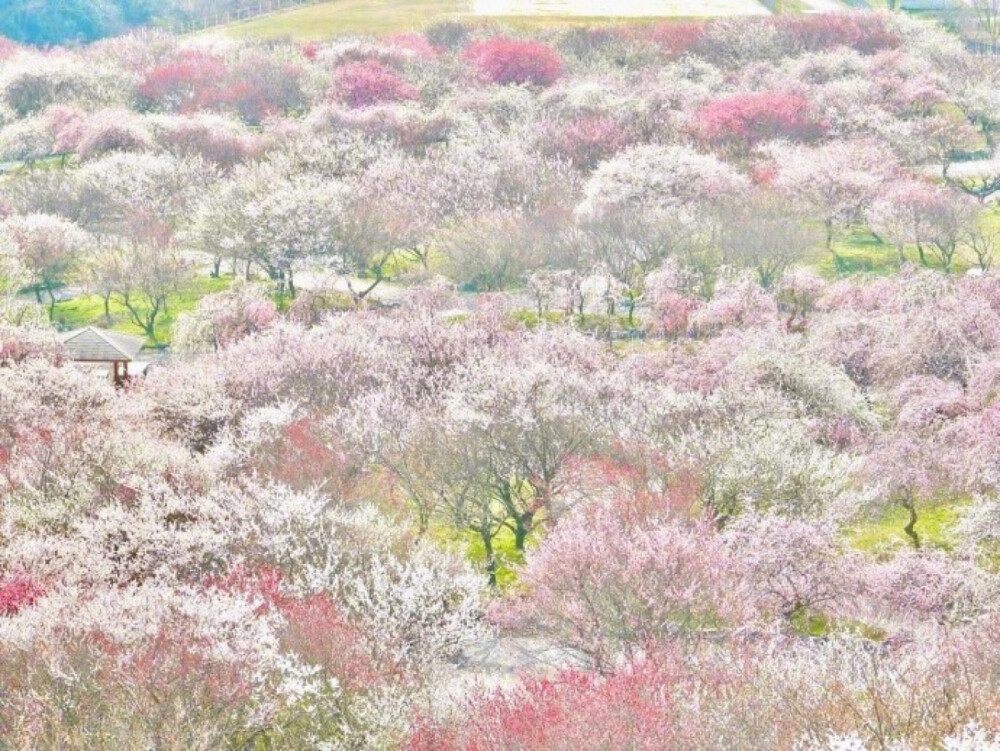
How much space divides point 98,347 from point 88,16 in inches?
5031

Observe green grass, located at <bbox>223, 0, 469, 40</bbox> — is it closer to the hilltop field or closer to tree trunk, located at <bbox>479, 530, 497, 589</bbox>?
the hilltop field

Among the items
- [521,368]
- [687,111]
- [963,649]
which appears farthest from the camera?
[687,111]

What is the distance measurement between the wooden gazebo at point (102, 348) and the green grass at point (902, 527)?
2789 cm

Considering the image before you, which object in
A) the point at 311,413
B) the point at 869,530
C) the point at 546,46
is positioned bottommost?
the point at 869,530

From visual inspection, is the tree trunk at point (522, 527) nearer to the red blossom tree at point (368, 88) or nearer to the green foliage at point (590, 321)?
the green foliage at point (590, 321)

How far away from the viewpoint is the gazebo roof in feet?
145

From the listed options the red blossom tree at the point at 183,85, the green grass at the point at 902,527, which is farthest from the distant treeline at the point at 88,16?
the green grass at the point at 902,527

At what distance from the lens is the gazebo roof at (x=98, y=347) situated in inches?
1742

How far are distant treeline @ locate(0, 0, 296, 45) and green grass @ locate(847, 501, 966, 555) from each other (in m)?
138

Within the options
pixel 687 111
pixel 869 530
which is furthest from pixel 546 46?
pixel 869 530

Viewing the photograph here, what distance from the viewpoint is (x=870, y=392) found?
44.2 m

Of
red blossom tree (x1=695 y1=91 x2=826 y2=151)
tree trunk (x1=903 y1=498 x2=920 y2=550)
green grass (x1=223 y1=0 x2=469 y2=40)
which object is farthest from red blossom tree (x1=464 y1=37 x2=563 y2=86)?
tree trunk (x1=903 y1=498 x2=920 y2=550)

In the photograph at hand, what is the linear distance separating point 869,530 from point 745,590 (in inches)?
457

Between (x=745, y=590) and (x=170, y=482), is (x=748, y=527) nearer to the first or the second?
(x=745, y=590)
